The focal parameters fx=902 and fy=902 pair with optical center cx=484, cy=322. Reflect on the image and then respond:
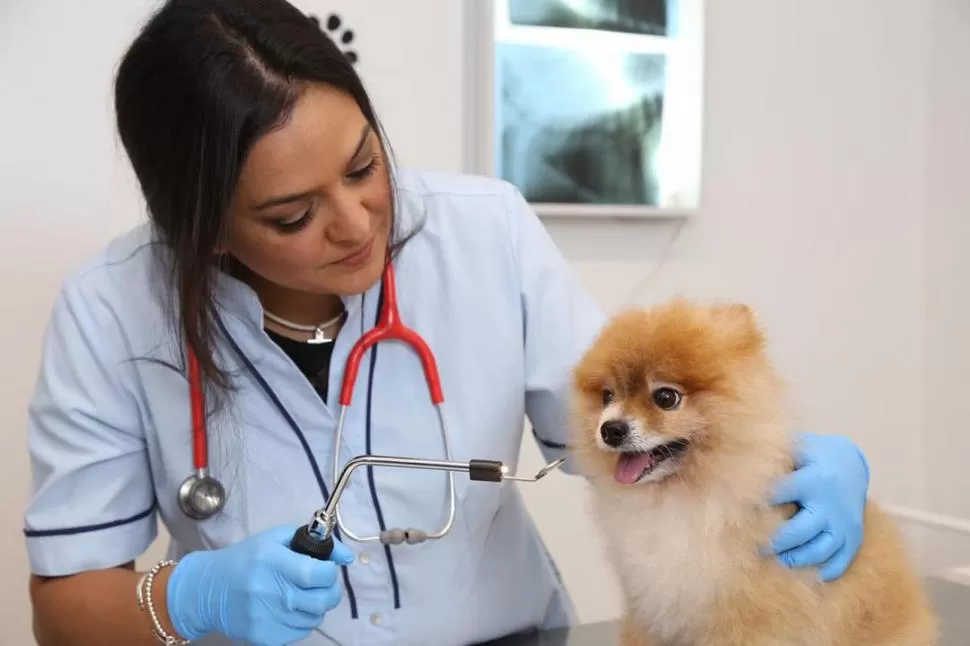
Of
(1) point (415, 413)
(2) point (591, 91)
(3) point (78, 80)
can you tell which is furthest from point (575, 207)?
(3) point (78, 80)

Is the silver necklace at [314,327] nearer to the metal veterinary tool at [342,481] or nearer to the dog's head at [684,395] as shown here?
the metal veterinary tool at [342,481]

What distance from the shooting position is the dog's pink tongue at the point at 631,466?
113 centimetres

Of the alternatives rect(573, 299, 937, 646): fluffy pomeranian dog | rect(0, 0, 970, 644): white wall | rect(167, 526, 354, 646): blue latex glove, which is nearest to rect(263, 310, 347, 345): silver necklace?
rect(167, 526, 354, 646): blue latex glove

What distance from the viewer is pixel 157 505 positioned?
1466mm

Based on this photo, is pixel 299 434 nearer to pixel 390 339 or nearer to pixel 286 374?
pixel 286 374

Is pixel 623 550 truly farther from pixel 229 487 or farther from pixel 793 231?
pixel 793 231

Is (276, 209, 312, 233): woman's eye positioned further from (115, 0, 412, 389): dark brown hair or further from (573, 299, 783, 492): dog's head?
(573, 299, 783, 492): dog's head

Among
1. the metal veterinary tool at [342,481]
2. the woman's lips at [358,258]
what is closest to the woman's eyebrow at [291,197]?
the woman's lips at [358,258]

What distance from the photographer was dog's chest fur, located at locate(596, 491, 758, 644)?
107cm

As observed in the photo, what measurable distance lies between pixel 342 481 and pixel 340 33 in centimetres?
136

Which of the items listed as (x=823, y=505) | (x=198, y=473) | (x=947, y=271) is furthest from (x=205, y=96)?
(x=947, y=271)

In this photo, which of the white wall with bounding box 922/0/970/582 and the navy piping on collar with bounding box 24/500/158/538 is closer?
the navy piping on collar with bounding box 24/500/158/538

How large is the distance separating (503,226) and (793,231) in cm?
127

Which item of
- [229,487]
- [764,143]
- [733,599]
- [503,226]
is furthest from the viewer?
[764,143]
